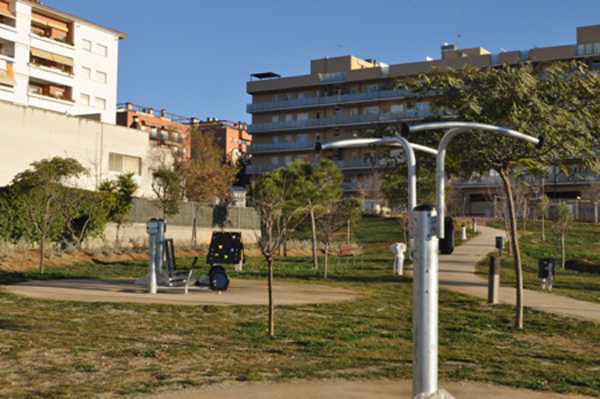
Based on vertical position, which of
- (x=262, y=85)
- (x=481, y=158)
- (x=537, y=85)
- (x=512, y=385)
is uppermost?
(x=262, y=85)

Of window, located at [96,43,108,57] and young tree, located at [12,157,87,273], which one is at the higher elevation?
window, located at [96,43,108,57]

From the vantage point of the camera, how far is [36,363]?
398 inches

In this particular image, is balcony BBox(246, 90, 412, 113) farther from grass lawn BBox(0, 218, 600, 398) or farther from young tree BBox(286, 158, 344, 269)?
grass lawn BBox(0, 218, 600, 398)

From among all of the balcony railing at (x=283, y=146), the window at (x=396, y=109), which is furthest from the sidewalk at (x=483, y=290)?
the balcony railing at (x=283, y=146)

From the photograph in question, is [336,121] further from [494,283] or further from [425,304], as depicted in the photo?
[425,304]

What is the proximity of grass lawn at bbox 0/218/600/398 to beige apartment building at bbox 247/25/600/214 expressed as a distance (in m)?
68.0

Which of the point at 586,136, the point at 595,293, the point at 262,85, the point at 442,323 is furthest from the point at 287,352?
the point at 262,85

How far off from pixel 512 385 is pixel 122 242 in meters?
28.9

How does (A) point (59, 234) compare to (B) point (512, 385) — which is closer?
(B) point (512, 385)

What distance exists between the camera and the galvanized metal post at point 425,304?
301 inches

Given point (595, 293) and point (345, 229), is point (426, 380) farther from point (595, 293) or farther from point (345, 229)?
point (345, 229)

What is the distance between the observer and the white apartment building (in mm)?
62438

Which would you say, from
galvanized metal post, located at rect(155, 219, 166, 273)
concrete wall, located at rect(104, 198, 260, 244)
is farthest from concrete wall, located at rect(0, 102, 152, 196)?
galvanized metal post, located at rect(155, 219, 166, 273)

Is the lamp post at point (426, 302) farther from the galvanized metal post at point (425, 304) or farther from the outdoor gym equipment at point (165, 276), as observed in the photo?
the outdoor gym equipment at point (165, 276)
